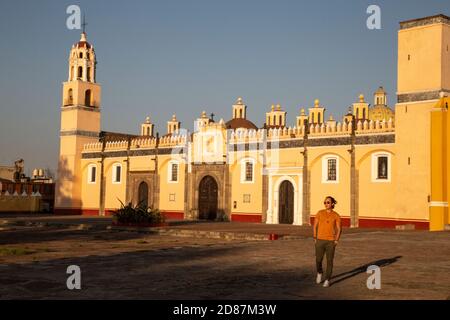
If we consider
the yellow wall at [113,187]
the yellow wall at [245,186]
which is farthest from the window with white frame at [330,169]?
the yellow wall at [113,187]

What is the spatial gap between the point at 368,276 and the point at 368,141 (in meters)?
18.6

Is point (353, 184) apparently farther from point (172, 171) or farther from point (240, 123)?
point (240, 123)

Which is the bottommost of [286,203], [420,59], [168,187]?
[286,203]

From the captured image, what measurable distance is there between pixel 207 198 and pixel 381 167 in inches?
462

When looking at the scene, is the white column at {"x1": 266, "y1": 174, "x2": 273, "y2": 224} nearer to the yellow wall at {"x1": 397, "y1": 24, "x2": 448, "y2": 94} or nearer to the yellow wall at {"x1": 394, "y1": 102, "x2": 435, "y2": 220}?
the yellow wall at {"x1": 394, "y1": 102, "x2": 435, "y2": 220}

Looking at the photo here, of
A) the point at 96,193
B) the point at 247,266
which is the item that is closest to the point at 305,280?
the point at 247,266

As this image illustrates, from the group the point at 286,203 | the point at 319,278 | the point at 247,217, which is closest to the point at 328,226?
the point at 319,278

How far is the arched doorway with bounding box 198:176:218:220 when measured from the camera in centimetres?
3556

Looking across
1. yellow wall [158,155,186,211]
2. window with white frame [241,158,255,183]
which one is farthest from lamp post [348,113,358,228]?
yellow wall [158,155,186,211]

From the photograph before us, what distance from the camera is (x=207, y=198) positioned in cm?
3597

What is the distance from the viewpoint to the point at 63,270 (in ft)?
38.5

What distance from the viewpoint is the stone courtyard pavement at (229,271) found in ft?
29.5
